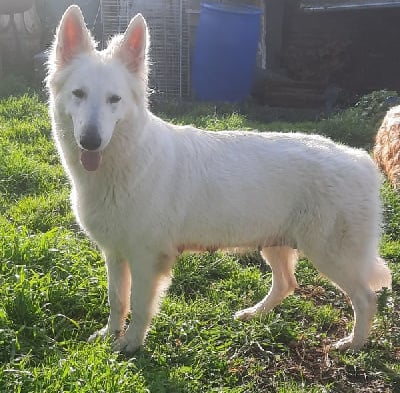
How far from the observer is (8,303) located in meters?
3.20

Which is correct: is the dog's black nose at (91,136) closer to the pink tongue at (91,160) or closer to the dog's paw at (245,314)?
the pink tongue at (91,160)

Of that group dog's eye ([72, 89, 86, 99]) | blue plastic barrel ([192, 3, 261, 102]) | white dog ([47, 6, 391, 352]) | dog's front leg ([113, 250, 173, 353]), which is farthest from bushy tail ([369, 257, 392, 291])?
blue plastic barrel ([192, 3, 261, 102])

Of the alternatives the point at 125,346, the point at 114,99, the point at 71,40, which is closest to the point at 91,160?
the point at 114,99

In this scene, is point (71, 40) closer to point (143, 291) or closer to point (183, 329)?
point (143, 291)

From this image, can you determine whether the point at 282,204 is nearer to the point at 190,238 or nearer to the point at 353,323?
the point at 190,238

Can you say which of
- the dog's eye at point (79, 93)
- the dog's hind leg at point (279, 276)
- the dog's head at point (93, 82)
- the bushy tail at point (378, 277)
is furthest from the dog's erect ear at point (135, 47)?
the bushy tail at point (378, 277)

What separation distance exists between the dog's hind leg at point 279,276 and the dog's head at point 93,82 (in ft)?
4.88

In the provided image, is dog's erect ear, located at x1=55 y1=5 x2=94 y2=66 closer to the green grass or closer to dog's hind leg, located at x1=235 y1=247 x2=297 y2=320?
the green grass

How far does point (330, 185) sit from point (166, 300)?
1.36 m

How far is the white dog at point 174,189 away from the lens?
9.89 ft

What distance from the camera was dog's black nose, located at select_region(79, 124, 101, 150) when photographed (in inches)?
109

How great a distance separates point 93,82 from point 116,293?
4.30 ft

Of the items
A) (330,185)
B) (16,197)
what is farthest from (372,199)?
(16,197)

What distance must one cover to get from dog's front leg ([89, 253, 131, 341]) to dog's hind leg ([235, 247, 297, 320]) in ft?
2.94
